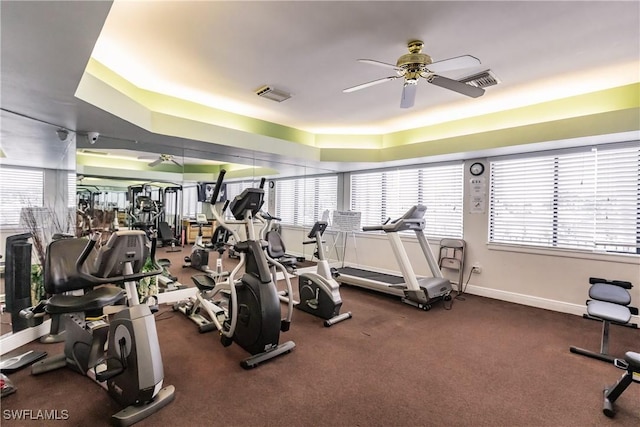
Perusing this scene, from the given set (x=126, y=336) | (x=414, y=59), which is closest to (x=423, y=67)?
(x=414, y=59)

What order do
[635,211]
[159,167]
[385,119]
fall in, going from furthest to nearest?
[385,119] → [159,167] → [635,211]

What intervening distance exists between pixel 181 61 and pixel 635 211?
18.2 ft

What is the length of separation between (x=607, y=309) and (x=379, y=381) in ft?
7.63

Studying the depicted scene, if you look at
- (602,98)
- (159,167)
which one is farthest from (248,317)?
(602,98)

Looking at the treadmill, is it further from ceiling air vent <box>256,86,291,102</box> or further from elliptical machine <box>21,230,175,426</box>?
elliptical machine <box>21,230,175,426</box>

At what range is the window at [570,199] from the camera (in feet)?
12.4

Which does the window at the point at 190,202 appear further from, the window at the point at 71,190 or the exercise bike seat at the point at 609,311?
the exercise bike seat at the point at 609,311

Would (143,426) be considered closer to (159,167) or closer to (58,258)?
(58,258)

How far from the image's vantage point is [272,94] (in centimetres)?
366

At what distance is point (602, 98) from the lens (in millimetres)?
3504

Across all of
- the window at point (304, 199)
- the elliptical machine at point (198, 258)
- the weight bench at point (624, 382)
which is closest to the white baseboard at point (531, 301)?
the weight bench at point (624, 382)

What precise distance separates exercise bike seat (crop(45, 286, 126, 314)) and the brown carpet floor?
59 cm

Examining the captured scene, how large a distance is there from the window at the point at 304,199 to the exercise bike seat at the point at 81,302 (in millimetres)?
3820

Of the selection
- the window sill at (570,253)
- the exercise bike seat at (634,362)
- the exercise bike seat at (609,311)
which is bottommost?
the exercise bike seat at (634,362)
